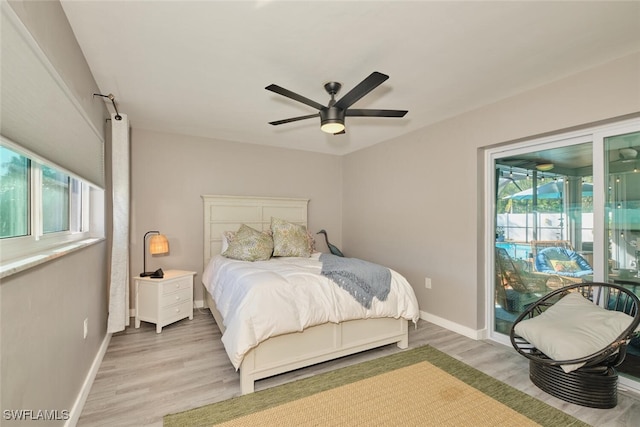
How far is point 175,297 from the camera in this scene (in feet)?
11.0

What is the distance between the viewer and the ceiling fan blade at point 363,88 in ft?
5.74

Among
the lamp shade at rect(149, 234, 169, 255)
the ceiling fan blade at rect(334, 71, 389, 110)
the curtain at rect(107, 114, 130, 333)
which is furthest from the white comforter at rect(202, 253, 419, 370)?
the ceiling fan blade at rect(334, 71, 389, 110)

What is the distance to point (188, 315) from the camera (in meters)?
3.54

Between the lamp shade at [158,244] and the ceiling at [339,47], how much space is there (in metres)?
1.50

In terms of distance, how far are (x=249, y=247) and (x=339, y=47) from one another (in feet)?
7.79

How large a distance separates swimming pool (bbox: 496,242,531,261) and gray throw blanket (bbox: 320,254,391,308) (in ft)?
4.32

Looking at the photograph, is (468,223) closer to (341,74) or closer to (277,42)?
(341,74)

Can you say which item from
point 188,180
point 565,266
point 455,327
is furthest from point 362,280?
point 188,180

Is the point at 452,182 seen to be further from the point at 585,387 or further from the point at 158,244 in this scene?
the point at 158,244

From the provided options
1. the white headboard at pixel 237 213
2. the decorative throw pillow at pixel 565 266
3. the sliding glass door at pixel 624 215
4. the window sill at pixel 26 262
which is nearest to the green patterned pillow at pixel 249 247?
the white headboard at pixel 237 213

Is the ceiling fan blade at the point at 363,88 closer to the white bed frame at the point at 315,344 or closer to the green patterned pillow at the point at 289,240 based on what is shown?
the white bed frame at the point at 315,344

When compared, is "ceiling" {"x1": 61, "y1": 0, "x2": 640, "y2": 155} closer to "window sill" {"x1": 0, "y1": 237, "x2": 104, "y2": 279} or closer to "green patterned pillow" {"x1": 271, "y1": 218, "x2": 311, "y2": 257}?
"window sill" {"x1": 0, "y1": 237, "x2": 104, "y2": 279}

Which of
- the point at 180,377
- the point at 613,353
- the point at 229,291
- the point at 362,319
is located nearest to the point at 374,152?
the point at 362,319

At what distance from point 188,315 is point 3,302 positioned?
2752mm
